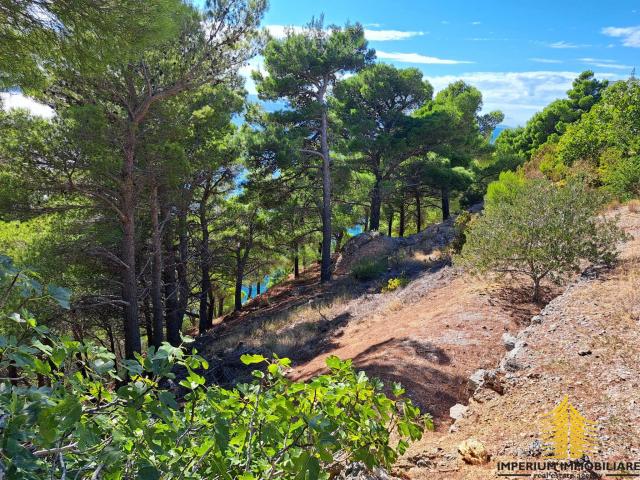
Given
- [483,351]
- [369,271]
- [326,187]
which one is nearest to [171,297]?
[369,271]

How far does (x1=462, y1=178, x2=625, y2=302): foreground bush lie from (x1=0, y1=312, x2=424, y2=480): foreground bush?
24.7ft

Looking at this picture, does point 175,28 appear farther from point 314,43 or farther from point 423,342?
point 314,43

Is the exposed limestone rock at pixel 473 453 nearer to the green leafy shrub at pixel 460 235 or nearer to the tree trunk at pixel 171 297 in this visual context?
the green leafy shrub at pixel 460 235

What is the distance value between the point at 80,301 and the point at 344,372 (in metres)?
10.0

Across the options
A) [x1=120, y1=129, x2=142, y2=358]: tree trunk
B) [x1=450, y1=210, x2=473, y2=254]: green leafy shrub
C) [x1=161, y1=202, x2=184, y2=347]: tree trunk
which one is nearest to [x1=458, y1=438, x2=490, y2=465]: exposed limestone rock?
[x1=120, y1=129, x2=142, y2=358]: tree trunk

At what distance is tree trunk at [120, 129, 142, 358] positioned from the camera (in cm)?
943

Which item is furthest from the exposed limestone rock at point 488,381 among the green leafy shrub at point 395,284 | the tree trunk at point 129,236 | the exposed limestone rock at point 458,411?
the green leafy shrub at point 395,284

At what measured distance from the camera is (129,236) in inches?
408

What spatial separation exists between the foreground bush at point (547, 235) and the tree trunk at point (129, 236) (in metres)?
7.44

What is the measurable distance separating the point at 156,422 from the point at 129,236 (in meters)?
9.38

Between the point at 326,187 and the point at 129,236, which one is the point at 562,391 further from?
the point at 326,187

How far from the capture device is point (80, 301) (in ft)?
34.0

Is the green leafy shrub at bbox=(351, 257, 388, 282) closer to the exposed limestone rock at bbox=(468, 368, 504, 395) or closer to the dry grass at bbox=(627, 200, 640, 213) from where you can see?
the dry grass at bbox=(627, 200, 640, 213)

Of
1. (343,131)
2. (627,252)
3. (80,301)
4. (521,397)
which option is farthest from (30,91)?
(343,131)
